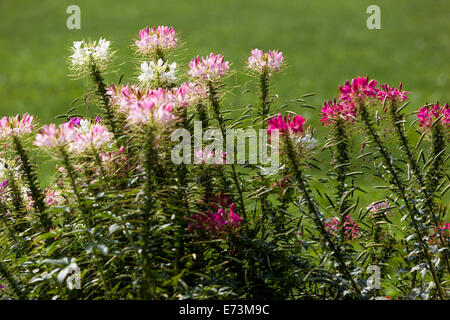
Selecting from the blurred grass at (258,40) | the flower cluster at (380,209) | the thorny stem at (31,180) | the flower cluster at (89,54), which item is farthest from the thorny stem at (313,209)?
the blurred grass at (258,40)

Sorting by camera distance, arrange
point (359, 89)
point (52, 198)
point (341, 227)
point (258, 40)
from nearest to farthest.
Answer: point (359, 89) < point (341, 227) < point (52, 198) < point (258, 40)

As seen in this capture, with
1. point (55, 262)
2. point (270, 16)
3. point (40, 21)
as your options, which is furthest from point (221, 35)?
point (55, 262)

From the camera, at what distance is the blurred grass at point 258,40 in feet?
35.2

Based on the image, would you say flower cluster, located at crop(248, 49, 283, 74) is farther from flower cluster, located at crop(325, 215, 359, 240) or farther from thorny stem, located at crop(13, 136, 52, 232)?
thorny stem, located at crop(13, 136, 52, 232)

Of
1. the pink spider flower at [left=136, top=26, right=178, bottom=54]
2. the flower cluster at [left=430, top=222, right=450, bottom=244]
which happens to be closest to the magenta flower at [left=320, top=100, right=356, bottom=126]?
the flower cluster at [left=430, top=222, right=450, bottom=244]

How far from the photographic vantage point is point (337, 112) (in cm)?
256

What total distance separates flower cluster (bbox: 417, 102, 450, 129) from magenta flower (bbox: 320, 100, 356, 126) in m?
0.46

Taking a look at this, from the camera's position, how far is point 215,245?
2.54m

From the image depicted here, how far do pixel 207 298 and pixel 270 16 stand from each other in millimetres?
15985

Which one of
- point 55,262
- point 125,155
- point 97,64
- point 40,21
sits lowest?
point 55,262

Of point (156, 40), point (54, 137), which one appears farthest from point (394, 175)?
point (54, 137)

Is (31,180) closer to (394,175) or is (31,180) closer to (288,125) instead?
(288,125)

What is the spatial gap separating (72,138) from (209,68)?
80 centimetres
